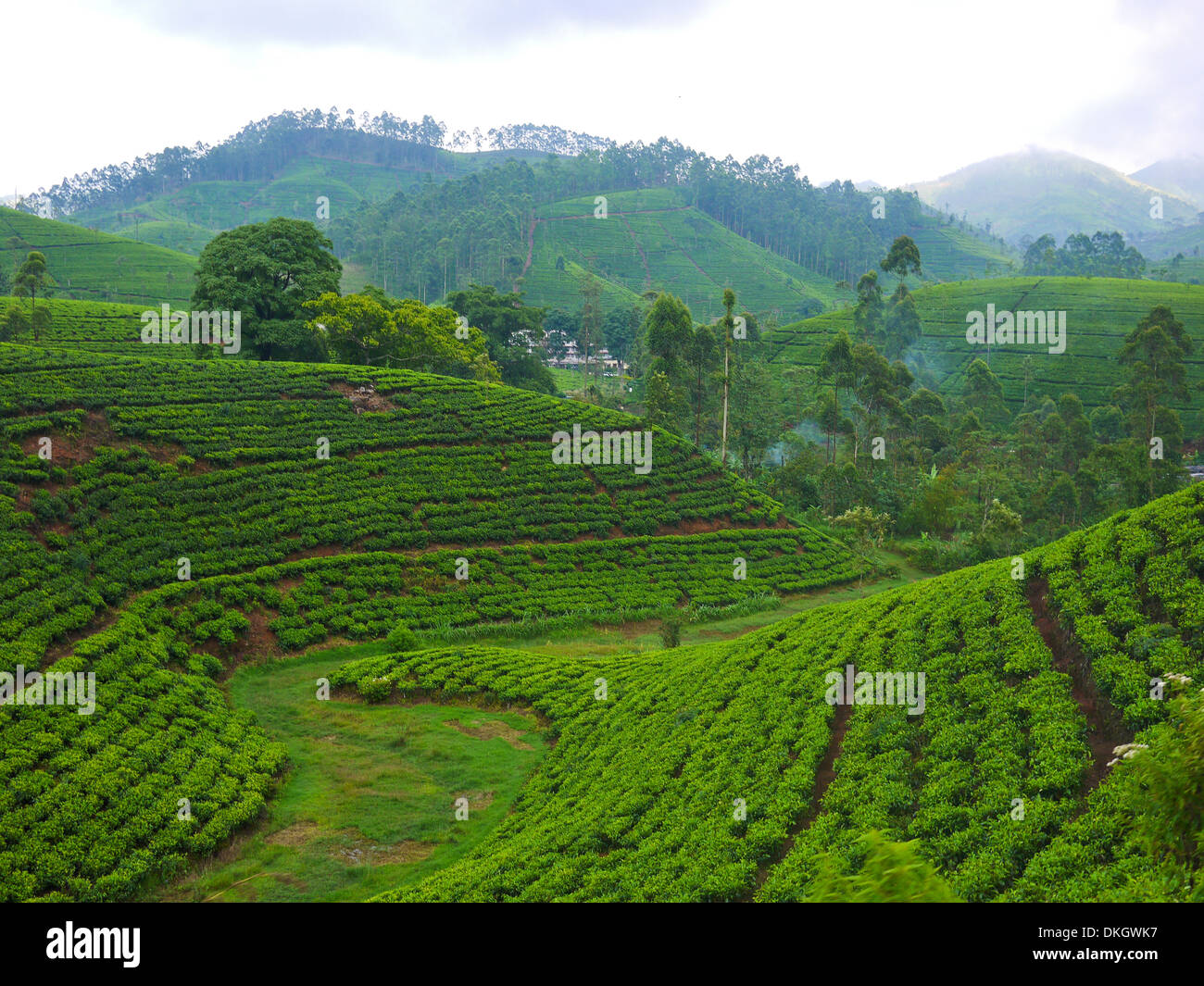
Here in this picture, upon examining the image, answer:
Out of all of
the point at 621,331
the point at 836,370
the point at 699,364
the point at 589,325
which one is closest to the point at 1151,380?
the point at 836,370

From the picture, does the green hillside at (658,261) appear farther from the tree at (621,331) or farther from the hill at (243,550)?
the hill at (243,550)

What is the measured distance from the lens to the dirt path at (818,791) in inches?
489

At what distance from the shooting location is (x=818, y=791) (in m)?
14.3

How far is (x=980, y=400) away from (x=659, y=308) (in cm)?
3970

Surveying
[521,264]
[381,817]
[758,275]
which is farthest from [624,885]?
[758,275]

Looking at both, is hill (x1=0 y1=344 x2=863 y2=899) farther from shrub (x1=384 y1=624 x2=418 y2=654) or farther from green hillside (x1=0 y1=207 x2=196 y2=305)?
green hillside (x1=0 y1=207 x2=196 y2=305)

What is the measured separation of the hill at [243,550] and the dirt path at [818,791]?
11206 millimetres

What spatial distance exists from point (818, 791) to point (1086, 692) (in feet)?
15.5

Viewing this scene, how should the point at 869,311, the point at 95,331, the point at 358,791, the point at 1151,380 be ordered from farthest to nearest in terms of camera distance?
the point at 869,311
the point at 95,331
the point at 1151,380
the point at 358,791

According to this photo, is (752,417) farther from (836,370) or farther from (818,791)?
Result: (818,791)

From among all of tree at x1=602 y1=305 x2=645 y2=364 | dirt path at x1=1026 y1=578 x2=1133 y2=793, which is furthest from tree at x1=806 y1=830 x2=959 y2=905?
tree at x1=602 y1=305 x2=645 y2=364

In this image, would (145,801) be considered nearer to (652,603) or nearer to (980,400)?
(652,603)

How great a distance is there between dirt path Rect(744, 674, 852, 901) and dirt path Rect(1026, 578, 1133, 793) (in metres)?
4.08

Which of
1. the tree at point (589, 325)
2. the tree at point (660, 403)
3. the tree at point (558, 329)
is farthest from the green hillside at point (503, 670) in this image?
the tree at point (558, 329)
